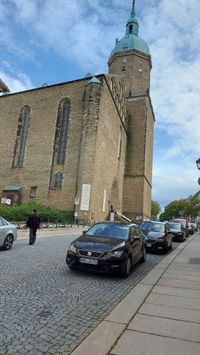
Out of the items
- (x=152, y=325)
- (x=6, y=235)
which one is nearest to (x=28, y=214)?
Answer: (x=6, y=235)

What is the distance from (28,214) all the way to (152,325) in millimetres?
24545

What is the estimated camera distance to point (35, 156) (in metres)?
41.2

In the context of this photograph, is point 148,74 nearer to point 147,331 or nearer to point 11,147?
point 11,147

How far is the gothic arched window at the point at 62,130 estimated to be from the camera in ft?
131

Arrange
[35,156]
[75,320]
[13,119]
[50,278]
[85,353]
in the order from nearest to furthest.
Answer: [85,353] < [75,320] < [50,278] < [35,156] < [13,119]

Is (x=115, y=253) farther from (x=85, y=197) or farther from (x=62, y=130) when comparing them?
(x=62, y=130)

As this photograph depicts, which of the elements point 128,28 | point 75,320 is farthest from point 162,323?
point 128,28

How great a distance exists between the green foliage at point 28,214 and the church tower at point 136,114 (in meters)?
21.1

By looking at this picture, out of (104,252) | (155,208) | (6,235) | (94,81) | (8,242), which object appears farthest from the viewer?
(155,208)

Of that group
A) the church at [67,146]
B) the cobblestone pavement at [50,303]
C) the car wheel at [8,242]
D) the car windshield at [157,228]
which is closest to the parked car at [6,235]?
the car wheel at [8,242]

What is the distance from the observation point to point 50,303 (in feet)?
19.4

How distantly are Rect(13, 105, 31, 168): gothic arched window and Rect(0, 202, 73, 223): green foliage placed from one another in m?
11.4

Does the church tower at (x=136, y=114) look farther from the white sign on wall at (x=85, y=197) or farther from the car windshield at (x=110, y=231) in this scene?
the car windshield at (x=110, y=231)

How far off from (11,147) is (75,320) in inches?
1602
